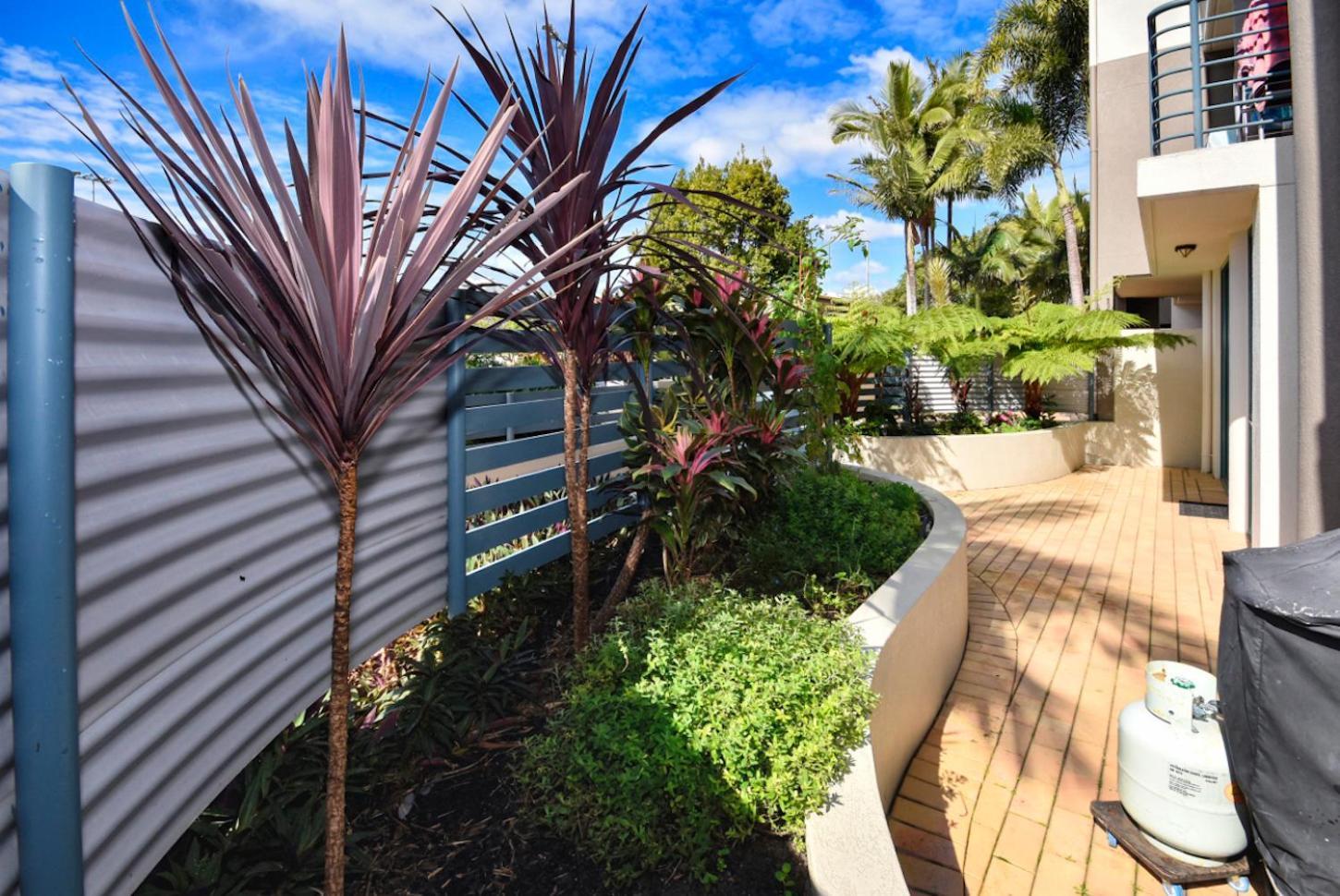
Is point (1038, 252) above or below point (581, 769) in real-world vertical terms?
above

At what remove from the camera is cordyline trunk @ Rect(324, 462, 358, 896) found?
1308mm

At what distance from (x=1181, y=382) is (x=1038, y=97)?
10.8 metres

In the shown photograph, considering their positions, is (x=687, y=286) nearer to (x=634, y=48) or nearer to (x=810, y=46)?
(x=634, y=48)

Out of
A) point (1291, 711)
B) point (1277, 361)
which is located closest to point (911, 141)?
point (1277, 361)

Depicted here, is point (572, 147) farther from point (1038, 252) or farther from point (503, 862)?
point (1038, 252)

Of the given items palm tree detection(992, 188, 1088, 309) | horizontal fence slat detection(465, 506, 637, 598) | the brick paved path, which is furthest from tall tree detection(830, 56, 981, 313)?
horizontal fence slat detection(465, 506, 637, 598)

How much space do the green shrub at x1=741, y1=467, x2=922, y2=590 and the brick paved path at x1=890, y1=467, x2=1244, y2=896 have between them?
2.32 feet

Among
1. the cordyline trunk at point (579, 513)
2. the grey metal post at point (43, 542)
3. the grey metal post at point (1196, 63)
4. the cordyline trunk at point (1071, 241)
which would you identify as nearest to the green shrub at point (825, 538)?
the cordyline trunk at point (579, 513)

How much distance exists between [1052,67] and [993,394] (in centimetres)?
1069

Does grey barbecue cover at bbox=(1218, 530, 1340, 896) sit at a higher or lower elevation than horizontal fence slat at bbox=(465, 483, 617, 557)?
lower

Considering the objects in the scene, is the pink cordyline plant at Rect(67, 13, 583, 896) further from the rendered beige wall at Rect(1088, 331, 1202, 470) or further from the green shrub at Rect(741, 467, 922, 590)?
the rendered beige wall at Rect(1088, 331, 1202, 470)

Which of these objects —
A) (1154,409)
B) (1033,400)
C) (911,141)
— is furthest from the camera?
(911,141)

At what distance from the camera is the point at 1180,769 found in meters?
2.05

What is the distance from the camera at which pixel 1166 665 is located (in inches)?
87.0
